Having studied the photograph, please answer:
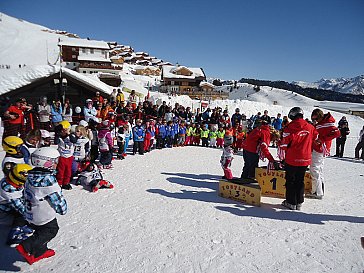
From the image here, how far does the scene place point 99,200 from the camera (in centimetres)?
507

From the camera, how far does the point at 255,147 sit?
561 cm

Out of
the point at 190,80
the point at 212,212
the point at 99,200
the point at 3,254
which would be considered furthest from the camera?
the point at 190,80

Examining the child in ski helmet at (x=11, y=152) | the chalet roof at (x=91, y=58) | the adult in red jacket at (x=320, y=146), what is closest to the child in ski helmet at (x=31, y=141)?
the child in ski helmet at (x=11, y=152)

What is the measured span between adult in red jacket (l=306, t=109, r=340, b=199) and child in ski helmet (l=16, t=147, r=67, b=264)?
4938 mm

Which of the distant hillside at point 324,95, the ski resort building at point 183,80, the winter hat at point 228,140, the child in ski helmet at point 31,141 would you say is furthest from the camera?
the distant hillside at point 324,95

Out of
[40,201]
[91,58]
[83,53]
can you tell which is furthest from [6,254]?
[83,53]

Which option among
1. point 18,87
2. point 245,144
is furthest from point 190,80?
point 245,144

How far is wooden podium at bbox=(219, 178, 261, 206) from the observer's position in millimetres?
4910

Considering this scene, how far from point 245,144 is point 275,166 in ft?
2.89

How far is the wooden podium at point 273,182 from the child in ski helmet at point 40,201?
425 centimetres

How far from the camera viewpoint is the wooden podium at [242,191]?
4.91 metres

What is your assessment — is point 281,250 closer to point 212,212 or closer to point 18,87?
point 212,212

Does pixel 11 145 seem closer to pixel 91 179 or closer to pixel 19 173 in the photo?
pixel 19 173

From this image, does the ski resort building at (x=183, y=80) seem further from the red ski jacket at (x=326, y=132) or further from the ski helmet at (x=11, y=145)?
the ski helmet at (x=11, y=145)
